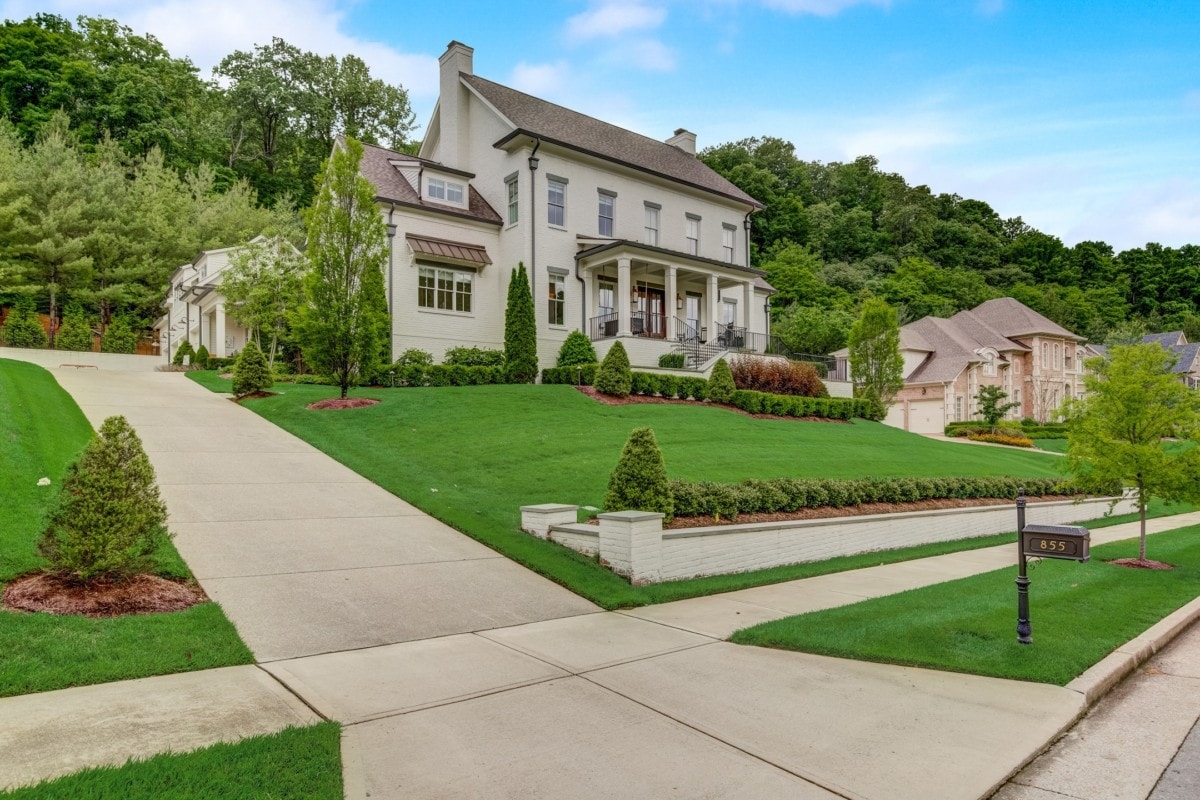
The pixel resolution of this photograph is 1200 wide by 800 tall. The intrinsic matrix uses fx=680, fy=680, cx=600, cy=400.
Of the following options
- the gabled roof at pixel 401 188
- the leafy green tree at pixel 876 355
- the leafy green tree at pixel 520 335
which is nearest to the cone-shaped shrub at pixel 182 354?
the gabled roof at pixel 401 188

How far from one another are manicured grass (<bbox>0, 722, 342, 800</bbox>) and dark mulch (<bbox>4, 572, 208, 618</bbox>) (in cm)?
286

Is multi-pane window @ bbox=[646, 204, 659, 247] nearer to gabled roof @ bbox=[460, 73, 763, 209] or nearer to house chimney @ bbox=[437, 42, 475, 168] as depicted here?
gabled roof @ bbox=[460, 73, 763, 209]

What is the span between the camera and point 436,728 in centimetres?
394

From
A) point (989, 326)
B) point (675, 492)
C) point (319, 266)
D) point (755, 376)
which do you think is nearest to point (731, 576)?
point (675, 492)

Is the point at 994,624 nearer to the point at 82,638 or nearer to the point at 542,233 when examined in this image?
the point at 82,638

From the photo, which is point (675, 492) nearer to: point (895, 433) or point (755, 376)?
point (755, 376)

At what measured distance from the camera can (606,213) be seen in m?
28.3

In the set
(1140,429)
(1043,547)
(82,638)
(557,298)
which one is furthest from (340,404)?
(1140,429)

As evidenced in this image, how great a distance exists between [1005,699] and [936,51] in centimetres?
1290

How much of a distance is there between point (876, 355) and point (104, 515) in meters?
29.1

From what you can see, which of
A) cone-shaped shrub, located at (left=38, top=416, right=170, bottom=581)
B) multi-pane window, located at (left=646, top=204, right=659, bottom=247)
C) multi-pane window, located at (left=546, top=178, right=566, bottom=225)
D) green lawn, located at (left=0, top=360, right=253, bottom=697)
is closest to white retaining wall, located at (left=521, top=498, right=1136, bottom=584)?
green lawn, located at (left=0, top=360, right=253, bottom=697)

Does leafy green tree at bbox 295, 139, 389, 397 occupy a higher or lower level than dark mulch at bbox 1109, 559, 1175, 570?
higher

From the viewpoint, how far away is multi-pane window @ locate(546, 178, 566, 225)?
26.2 metres

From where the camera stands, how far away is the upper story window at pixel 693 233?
31234 millimetres
